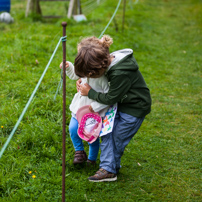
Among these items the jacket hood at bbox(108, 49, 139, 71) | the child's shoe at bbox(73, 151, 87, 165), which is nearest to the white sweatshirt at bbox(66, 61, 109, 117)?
the jacket hood at bbox(108, 49, 139, 71)

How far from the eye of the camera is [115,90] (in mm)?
2494

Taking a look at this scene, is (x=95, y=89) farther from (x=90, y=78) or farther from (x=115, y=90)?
(x=115, y=90)

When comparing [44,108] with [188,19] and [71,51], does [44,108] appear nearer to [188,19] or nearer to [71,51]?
[71,51]

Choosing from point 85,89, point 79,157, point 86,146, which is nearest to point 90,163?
point 79,157

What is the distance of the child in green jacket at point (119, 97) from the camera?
2.47 metres

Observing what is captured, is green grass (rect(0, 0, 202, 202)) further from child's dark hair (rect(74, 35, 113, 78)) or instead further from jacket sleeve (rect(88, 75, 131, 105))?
child's dark hair (rect(74, 35, 113, 78))

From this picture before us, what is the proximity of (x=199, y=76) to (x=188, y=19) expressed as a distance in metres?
5.95

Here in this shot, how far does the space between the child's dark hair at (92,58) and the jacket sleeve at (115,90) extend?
0.14 meters

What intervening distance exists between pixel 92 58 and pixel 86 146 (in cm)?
141

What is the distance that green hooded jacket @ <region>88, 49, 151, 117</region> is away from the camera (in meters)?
2.49

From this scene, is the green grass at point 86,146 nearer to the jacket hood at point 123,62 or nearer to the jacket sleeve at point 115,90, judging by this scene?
the jacket sleeve at point 115,90

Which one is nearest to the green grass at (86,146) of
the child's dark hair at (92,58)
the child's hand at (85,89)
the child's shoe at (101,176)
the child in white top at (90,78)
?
the child's shoe at (101,176)

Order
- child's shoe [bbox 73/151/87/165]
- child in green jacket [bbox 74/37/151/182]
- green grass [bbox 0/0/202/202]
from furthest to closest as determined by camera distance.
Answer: child's shoe [bbox 73/151/87/165] < green grass [bbox 0/0/202/202] < child in green jacket [bbox 74/37/151/182]

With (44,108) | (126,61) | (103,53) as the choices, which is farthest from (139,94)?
(44,108)
